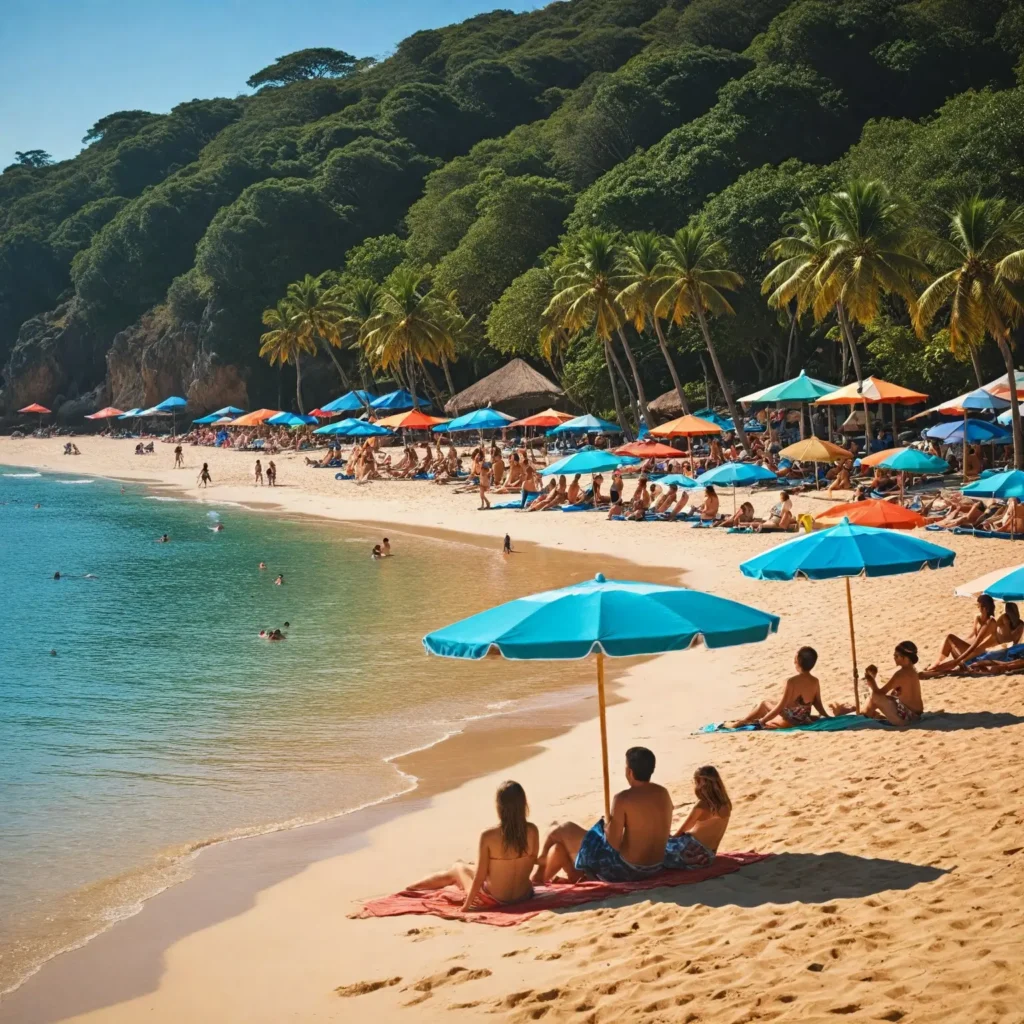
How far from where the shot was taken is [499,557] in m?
27.1

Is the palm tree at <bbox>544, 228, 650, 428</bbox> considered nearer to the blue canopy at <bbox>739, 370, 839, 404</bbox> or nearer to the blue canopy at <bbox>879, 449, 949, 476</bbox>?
the blue canopy at <bbox>739, 370, 839, 404</bbox>

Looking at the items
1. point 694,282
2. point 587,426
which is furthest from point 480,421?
point 694,282

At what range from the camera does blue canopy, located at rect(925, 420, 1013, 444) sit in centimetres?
2780

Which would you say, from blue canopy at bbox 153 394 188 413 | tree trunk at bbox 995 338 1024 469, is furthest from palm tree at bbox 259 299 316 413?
tree trunk at bbox 995 338 1024 469

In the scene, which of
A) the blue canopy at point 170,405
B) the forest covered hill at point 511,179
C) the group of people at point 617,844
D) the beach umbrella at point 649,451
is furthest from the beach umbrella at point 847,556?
the blue canopy at point 170,405

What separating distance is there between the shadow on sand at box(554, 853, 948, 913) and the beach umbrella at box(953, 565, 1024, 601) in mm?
4196

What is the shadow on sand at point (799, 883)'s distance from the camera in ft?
20.8

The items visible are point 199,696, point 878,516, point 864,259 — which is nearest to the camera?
point 878,516

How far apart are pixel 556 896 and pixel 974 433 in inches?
933

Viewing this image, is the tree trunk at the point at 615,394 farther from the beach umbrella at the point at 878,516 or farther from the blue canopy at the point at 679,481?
the beach umbrella at the point at 878,516

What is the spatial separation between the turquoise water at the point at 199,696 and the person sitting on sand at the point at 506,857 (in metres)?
3.12

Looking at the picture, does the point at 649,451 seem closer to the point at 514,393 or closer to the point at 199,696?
the point at 514,393

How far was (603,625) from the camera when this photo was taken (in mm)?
6938

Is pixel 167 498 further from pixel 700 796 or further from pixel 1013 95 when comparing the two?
pixel 700 796
